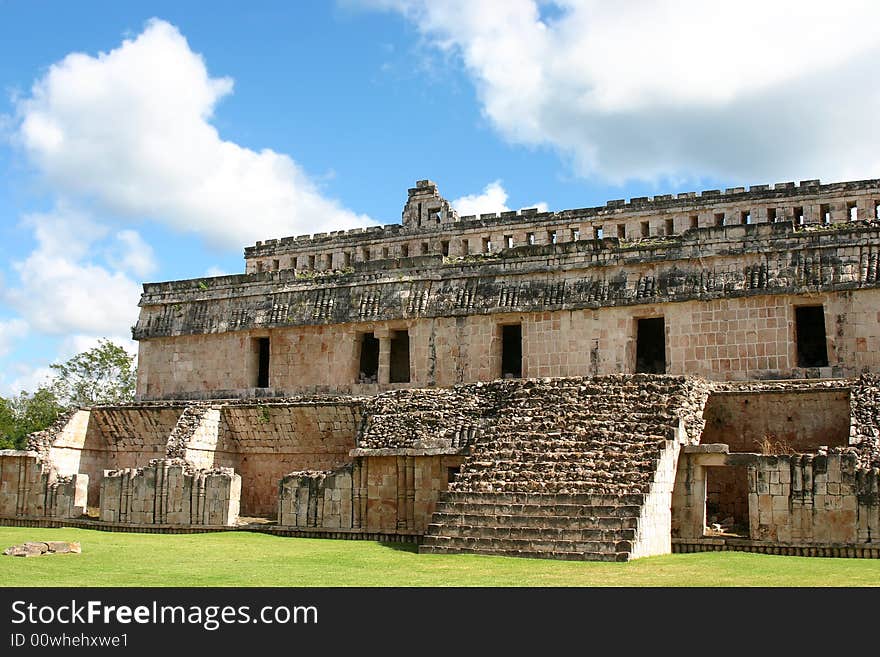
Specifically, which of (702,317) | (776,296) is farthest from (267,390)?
(776,296)

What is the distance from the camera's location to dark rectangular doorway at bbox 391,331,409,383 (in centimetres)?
2309

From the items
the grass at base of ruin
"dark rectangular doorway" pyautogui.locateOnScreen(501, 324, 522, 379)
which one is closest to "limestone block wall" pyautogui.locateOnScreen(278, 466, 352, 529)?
the grass at base of ruin

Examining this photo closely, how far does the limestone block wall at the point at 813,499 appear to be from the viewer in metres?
12.6

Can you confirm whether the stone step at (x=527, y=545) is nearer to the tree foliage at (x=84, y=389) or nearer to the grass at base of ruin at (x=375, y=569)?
the grass at base of ruin at (x=375, y=569)

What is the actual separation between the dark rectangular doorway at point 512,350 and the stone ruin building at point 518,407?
0.08 meters

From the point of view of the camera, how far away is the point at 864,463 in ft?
42.4

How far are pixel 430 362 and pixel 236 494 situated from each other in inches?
211

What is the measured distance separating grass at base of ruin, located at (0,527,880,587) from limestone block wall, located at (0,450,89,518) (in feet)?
15.5

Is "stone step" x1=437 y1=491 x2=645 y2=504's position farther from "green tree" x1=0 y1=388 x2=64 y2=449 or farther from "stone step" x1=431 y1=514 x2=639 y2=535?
"green tree" x1=0 y1=388 x2=64 y2=449

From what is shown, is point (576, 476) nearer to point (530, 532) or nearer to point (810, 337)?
point (530, 532)

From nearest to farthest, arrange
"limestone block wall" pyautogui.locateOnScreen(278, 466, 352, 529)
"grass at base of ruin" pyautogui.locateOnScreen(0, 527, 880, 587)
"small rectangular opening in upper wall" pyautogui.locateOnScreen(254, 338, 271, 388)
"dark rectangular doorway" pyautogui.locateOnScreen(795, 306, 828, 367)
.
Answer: "grass at base of ruin" pyautogui.locateOnScreen(0, 527, 880, 587)
"limestone block wall" pyautogui.locateOnScreen(278, 466, 352, 529)
"dark rectangular doorway" pyautogui.locateOnScreen(795, 306, 828, 367)
"small rectangular opening in upper wall" pyautogui.locateOnScreen(254, 338, 271, 388)

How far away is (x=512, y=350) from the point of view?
72.3ft

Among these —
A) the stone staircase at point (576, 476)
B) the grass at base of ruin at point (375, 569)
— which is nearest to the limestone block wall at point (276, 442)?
the stone staircase at point (576, 476)

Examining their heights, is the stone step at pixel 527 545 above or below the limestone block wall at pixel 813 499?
below
